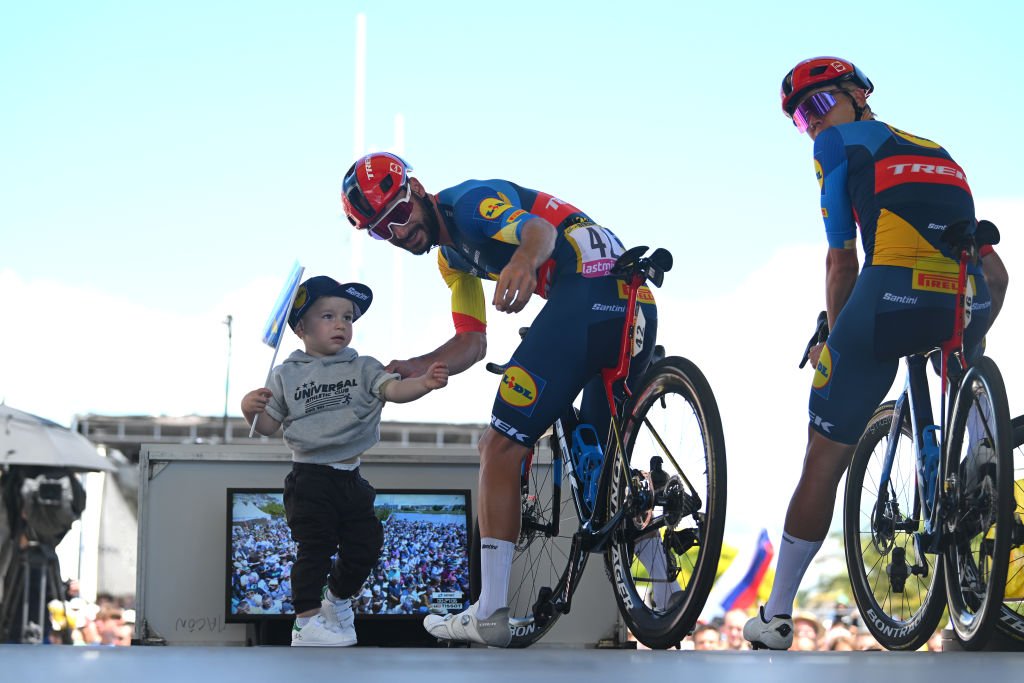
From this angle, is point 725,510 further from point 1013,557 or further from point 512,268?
point 1013,557

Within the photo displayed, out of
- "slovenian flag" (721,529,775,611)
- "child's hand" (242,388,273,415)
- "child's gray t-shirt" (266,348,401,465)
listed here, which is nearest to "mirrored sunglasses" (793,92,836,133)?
"child's gray t-shirt" (266,348,401,465)

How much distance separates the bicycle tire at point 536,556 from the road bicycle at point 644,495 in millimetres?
13

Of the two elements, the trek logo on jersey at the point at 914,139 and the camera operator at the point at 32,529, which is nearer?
the trek logo on jersey at the point at 914,139

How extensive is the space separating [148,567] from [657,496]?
2.73 meters

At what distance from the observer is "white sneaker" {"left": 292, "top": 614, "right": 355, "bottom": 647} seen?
4.54 m

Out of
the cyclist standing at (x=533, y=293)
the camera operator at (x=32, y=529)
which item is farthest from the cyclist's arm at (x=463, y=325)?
→ the camera operator at (x=32, y=529)

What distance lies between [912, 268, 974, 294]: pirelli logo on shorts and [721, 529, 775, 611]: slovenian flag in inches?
790

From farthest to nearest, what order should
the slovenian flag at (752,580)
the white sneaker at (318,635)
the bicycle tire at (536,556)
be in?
the slovenian flag at (752,580)
the white sneaker at (318,635)
the bicycle tire at (536,556)

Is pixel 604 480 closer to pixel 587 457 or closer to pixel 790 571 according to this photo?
pixel 587 457

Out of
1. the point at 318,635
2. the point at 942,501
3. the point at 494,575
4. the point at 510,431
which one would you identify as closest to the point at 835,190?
the point at 942,501

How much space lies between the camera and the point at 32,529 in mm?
12172

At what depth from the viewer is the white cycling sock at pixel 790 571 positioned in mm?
3666

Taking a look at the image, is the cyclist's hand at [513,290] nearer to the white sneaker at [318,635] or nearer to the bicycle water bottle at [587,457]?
the bicycle water bottle at [587,457]

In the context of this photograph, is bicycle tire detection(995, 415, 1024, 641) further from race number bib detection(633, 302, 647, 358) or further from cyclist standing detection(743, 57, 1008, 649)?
race number bib detection(633, 302, 647, 358)
